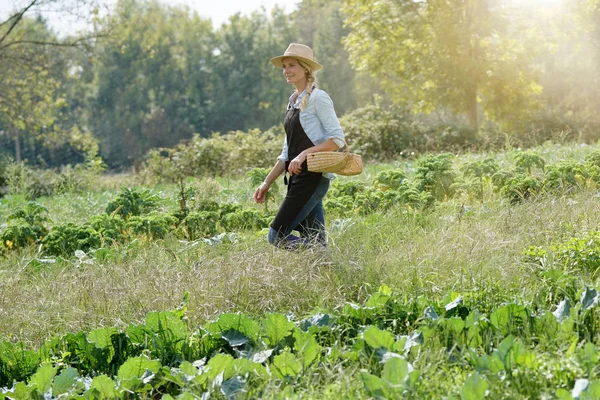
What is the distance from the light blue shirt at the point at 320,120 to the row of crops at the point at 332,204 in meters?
2.13

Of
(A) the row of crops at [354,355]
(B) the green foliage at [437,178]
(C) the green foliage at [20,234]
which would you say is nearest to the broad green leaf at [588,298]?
(A) the row of crops at [354,355]

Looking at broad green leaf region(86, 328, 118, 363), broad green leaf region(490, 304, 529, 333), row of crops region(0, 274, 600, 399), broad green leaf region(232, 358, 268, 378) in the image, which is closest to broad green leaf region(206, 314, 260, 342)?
row of crops region(0, 274, 600, 399)

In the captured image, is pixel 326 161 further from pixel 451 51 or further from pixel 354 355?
pixel 451 51

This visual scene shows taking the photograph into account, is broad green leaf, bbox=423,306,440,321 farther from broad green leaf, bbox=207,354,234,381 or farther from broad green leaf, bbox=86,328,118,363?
broad green leaf, bbox=86,328,118,363

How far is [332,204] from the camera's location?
7.40 metres

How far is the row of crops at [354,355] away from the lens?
2951 mm

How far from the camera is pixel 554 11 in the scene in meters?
21.1

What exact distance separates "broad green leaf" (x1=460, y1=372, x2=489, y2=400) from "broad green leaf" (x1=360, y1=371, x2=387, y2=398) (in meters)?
Result: 0.32

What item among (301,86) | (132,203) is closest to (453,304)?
(301,86)

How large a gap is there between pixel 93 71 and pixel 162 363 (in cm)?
5097

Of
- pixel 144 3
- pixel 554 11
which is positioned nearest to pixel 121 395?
pixel 554 11

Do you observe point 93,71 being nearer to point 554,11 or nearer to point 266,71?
point 266,71

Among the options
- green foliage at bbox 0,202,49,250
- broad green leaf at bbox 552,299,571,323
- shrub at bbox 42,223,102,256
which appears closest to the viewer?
broad green leaf at bbox 552,299,571,323

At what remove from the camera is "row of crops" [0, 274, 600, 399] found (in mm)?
2951
